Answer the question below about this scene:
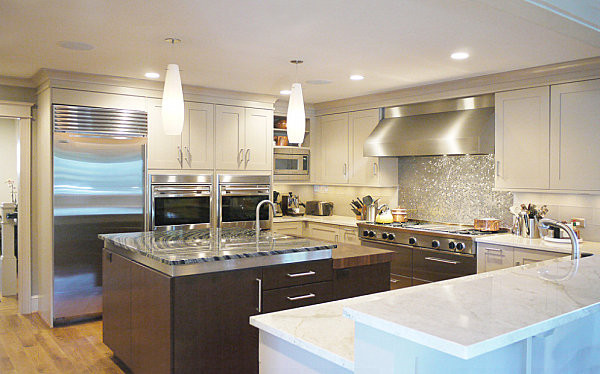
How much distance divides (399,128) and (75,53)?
3218 millimetres

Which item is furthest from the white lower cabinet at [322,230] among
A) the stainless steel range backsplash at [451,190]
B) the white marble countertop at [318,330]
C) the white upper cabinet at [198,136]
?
the white marble countertop at [318,330]

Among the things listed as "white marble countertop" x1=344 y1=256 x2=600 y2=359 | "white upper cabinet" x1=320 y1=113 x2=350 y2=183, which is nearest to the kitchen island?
"white marble countertop" x1=344 y1=256 x2=600 y2=359

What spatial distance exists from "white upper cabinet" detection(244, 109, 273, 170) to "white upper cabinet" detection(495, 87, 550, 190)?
255 cm

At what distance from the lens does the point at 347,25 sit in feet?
10.2

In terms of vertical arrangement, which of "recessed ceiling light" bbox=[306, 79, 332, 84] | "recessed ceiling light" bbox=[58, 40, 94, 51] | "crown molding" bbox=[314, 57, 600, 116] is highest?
"recessed ceiling light" bbox=[306, 79, 332, 84]

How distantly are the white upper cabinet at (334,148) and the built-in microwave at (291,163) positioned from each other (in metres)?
0.23

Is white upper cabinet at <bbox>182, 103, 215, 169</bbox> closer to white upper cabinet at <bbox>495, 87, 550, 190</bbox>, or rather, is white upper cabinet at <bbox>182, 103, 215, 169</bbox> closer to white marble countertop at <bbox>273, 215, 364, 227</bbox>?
white marble countertop at <bbox>273, 215, 364, 227</bbox>

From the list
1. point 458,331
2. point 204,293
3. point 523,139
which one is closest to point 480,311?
point 458,331

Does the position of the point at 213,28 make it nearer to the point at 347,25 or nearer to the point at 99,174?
the point at 347,25

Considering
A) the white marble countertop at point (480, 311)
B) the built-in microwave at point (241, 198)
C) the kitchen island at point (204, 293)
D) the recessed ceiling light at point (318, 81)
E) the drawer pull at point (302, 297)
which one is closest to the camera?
the white marble countertop at point (480, 311)

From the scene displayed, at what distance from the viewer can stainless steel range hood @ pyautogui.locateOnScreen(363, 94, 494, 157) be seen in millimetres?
4664

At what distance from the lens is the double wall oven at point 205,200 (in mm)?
5098

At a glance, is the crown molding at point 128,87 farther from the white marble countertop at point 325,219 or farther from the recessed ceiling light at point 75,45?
the white marble countertop at point 325,219

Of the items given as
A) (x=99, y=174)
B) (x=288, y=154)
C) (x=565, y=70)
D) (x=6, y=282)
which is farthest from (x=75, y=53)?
(x=565, y=70)
